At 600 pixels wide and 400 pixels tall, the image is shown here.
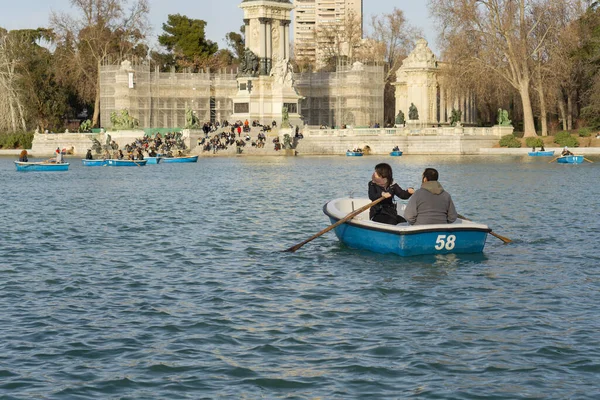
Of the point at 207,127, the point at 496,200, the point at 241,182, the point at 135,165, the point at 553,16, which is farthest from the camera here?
the point at 207,127

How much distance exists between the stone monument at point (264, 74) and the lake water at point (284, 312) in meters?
59.9

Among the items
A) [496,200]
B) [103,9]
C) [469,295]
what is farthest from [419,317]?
[103,9]

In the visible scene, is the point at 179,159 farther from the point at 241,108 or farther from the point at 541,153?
the point at 541,153

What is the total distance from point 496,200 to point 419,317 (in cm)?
2145

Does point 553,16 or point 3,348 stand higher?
point 553,16

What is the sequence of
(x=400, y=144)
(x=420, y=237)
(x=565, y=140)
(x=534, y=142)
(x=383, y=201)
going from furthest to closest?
1. (x=400, y=144)
2. (x=534, y=142)
3. (x=565, y=140)
4. (x=383, y=201)
5. (x=420, y=237)

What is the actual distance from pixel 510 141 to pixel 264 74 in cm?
2429

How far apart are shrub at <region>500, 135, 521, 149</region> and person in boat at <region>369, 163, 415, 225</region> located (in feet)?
193

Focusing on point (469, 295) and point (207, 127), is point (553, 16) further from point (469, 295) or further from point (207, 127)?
point (469, 295)

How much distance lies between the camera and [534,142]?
76.6 m

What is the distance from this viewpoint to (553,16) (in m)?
78.1

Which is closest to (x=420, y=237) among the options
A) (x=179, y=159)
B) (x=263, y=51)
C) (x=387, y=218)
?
(x=387, y=218)

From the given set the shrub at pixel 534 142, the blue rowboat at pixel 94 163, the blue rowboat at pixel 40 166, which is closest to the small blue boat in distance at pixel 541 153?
the shrub at pixel 534 142

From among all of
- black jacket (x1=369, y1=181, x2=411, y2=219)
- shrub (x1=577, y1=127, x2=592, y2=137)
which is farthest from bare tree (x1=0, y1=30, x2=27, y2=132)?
black jacket (x1=369, y1=181, x2=411, y2=219)
